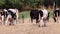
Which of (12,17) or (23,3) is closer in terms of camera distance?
(12,17)

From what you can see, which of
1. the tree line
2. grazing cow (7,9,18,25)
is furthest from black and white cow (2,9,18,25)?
the tree line

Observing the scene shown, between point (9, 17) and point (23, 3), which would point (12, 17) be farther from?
point (23, 3)

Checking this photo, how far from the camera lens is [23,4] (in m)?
37.8

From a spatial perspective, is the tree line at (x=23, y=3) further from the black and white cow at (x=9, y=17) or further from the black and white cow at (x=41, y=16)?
the black and white cow at (x=41, y=16)

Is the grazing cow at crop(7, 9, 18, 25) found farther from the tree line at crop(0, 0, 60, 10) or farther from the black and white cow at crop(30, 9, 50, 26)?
the tree line at crop(0, 0, 60, 10)

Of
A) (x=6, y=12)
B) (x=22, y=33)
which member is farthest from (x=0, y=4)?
(x=22, y=33)

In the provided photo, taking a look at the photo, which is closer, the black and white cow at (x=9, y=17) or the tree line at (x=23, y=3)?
the black and white cow at (x=9, y=17)

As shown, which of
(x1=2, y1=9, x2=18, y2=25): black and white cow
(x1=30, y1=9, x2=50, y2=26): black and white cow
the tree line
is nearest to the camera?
(x1=30, y1=9, x2=50, y2=26): black and white cow

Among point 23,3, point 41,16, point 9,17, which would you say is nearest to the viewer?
point 41,16

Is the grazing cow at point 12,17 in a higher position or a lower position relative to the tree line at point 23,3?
lower

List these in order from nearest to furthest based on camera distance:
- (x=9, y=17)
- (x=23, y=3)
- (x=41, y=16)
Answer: (x=41, y=16) → (x=9, y=17) → (x=23, y=3)

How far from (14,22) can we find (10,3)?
13.9 m

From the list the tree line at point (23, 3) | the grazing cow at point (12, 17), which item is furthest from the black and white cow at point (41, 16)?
the tree line at point (23, 3)

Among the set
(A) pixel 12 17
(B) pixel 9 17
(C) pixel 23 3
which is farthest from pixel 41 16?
(C) pixel 23 3
